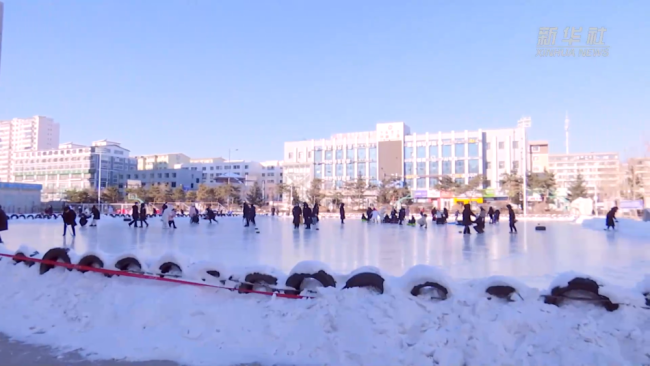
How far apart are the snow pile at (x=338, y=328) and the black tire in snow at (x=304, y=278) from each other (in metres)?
0.15

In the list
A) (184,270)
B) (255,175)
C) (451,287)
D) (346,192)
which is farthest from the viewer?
(255,175)

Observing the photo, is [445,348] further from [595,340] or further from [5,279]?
[5,279]

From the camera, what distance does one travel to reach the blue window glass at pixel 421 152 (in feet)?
297

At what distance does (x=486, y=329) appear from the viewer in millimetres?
4250

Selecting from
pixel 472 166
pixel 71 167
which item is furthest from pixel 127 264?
pixel 71 167

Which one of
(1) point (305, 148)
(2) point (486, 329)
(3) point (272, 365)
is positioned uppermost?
(1) point (305, 148)

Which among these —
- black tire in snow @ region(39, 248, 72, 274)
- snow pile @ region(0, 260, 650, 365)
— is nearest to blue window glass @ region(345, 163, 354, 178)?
black tire in snow @ region(39, 248, 72, 274)

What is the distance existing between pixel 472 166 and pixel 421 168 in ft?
32.4

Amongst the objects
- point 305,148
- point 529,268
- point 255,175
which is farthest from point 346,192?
point 529,268

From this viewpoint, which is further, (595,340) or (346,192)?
(346,192)

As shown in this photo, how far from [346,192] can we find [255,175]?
4605 cm

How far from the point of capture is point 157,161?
128 m

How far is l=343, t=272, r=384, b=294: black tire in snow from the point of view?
17.0 ft

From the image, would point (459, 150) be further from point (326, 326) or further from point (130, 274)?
point (326, 326)
